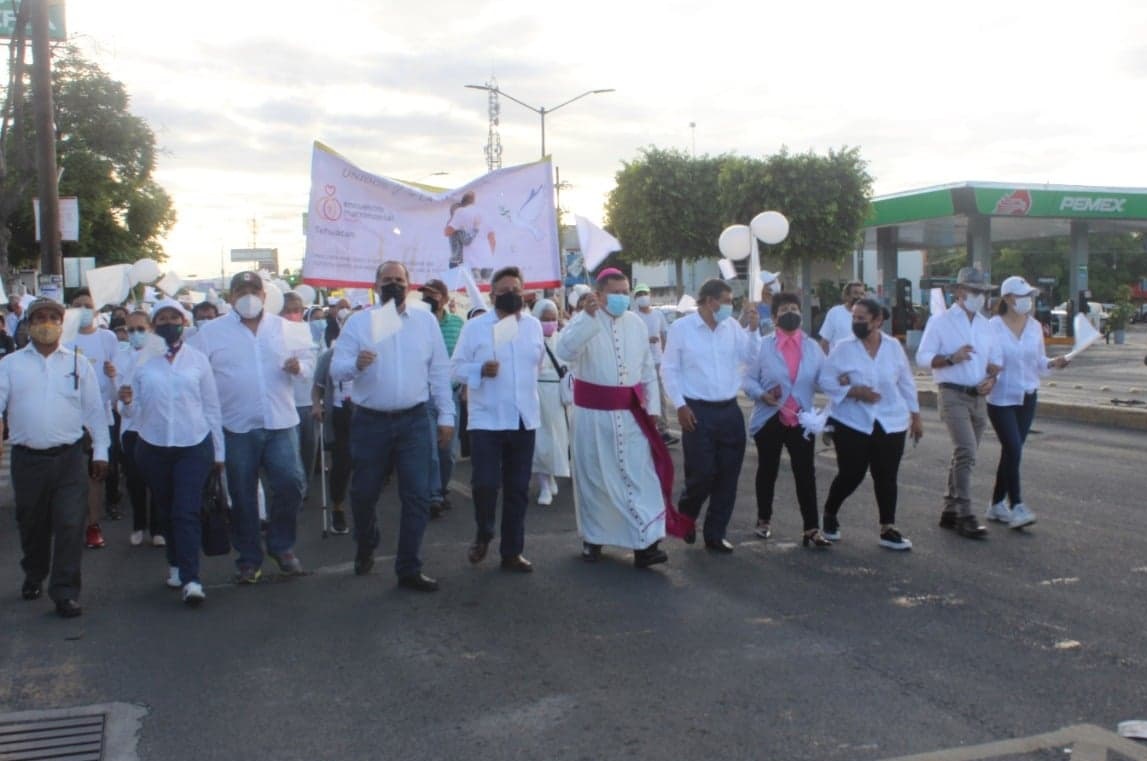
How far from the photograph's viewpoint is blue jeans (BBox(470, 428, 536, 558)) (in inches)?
298

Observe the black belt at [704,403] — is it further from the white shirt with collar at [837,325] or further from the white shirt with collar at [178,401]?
the white shirt with collar at [837,325]

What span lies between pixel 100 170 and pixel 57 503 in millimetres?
54510

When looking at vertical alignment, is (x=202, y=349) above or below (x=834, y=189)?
below

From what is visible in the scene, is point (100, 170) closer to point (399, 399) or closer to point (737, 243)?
point (737, 243)

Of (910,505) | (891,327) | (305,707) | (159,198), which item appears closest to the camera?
(305,707)

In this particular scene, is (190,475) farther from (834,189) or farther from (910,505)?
(834,189)

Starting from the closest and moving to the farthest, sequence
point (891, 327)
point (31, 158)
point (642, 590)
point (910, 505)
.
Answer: point (642, 590)
point (910, 505)
point (31, 158)
point (891, 327)

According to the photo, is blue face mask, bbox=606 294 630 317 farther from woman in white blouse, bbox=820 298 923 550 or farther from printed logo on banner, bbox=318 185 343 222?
printed logo on banner, bbox=318 185 343 222

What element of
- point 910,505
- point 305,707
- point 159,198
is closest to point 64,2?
point 910,505

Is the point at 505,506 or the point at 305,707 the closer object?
the point at 305,707

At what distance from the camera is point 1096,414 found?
1573 cm

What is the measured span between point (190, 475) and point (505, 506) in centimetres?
187

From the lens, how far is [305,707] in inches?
199

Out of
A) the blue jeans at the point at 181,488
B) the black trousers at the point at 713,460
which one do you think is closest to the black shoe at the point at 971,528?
the black trousers at the point at 713,460
